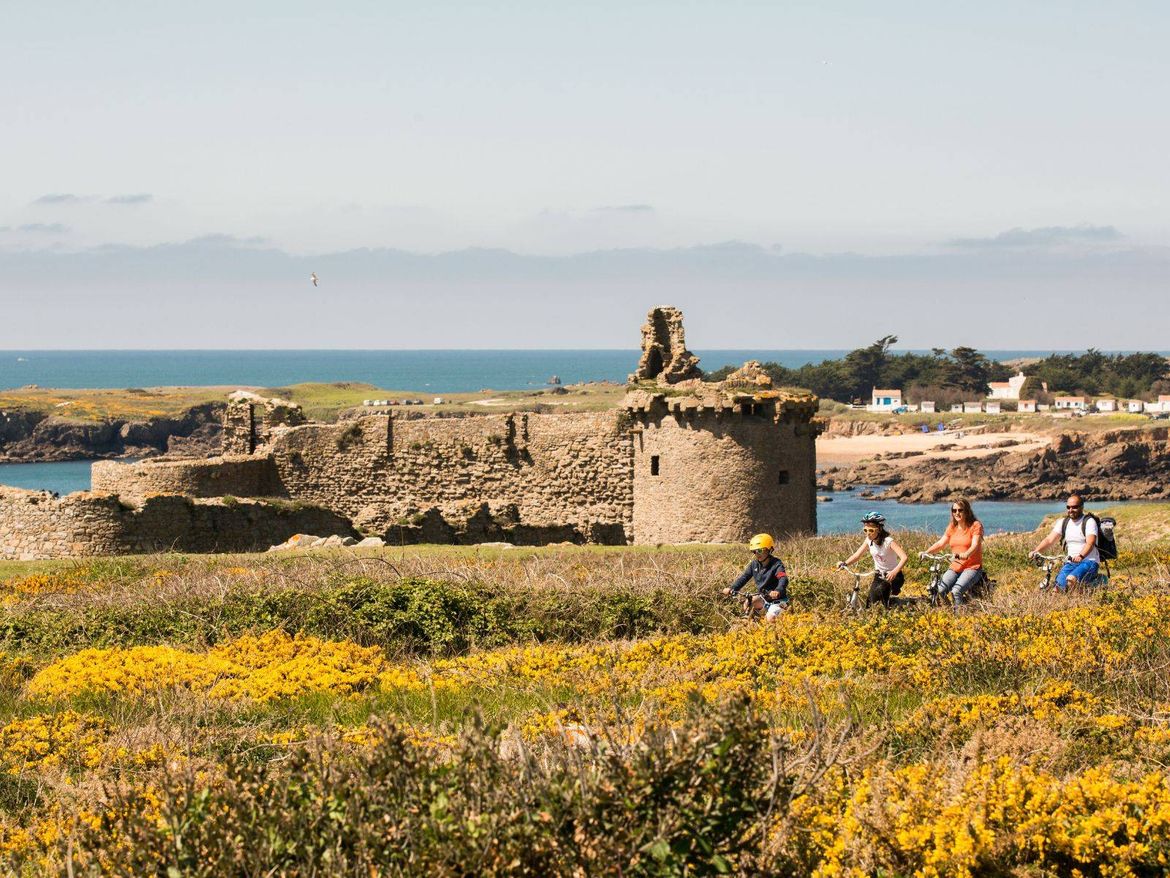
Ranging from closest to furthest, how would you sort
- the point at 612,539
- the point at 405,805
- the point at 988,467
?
the point at 405,805 → the point at 612,539 → the point at 988,467

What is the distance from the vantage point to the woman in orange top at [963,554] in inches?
606

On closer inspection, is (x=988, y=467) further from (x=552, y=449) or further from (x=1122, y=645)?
(x=1122, y=645)

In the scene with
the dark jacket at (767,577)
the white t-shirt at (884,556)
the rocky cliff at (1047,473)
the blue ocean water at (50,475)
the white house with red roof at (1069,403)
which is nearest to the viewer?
the dark jacket at (767,577)

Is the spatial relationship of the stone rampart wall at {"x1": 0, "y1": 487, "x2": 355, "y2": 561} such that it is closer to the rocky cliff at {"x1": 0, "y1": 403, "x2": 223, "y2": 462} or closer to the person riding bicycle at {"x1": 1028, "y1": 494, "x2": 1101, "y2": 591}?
the person riding bicycle at {"x1": 1028, "y1": 494, "x2": 1101, "y2": 591}

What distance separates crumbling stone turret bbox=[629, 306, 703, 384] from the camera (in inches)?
1134

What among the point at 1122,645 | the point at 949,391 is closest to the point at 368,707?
the point at 1122,645

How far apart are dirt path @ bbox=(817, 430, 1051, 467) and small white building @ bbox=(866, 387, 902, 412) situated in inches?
752

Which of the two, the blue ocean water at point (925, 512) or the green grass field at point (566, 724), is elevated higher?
the green grass field at point (566, 724)

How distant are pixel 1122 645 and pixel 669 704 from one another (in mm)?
4631

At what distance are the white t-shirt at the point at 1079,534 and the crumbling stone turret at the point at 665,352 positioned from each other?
1283cm

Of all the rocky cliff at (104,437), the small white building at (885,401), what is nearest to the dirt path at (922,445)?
the small white building at (885,401)

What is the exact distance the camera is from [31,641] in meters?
14.9

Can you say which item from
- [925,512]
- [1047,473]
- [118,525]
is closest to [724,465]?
[118,525]

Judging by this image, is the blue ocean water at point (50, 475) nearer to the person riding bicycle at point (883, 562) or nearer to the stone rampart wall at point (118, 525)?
the stone rampart wall at point (118, 525)
